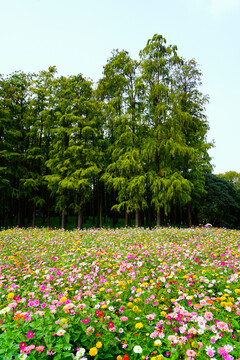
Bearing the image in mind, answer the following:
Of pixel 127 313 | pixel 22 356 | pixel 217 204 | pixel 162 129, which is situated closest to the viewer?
pixel 22 356

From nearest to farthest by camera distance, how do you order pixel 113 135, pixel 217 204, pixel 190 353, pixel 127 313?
pixel 190 353, pixel 127 313, pixel 113 135, pixel 217 204

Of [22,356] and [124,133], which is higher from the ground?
[124,133]

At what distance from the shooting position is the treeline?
15586 millimetres

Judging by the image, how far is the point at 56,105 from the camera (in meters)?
19.5

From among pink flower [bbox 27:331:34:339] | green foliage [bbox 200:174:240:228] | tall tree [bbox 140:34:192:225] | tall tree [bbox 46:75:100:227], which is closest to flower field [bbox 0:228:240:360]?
pink flower [bbox 27:331:34:339]

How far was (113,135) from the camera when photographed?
61.2 ft

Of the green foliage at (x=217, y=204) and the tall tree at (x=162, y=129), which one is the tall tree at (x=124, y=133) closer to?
the tall tree at (x=162, y=129)

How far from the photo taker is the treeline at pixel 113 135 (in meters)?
15.6

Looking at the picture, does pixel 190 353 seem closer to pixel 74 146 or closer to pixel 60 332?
pixel 60 332

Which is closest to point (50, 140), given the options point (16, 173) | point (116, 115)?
point (16, 173)

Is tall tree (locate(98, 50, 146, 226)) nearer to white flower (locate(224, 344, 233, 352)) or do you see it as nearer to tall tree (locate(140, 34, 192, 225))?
tall tree (locate(140, 34, 192, 225))

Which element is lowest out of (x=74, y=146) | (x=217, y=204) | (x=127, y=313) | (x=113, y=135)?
(x=127, y=313)

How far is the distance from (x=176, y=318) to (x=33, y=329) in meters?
1.69

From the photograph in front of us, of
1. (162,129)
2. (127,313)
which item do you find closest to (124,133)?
(162,129)
